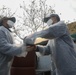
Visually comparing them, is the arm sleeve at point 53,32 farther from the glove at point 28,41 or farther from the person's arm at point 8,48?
the person's arm at point 8,48

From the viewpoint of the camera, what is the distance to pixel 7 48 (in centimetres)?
482

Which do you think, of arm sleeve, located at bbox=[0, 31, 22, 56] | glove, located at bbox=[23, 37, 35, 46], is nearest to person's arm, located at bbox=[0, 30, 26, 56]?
arm sleeve, located at bbox=[0, 31, 22, 56]

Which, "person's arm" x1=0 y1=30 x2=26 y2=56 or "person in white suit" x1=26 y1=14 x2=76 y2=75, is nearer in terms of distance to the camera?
"person in white suit" x1=26 y1=14 x2=76 y2=75

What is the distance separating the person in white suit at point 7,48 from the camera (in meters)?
4.75

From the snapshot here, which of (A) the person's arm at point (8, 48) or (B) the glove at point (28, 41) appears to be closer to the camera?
(B) the glove at point (28, 41)

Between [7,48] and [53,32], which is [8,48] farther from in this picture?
[53,32]

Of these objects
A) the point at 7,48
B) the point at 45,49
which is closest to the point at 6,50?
the point at 7,48

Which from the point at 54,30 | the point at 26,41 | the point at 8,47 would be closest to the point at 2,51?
the point at 8,47

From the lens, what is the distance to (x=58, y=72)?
481 centimetres

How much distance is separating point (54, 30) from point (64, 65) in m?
0.64

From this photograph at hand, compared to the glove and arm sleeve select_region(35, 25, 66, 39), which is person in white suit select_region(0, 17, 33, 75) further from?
arm sleeve select_region(35, 25, 66, 39)

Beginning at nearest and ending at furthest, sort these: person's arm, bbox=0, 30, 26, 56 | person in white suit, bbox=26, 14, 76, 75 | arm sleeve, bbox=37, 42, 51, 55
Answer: person in white suit, bbox=26, 14, 76, 75 < person's arm, bbox=0, 30, 26, 56 < arm sleeve, bbox=37, 42, 51, 55

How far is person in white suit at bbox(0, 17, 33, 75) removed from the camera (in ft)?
15.6

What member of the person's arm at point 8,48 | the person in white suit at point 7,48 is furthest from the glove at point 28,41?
the person's arm at point 8,48
